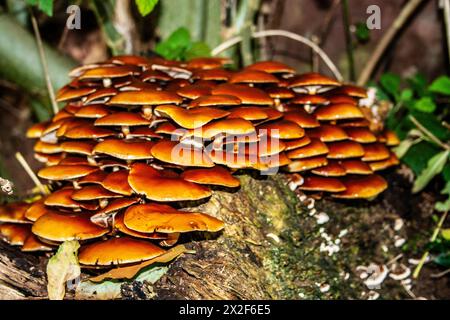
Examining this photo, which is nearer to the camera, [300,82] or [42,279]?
[42,279]

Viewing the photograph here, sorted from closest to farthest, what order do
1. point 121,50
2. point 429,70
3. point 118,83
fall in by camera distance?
point 118,83 < point 121,50 < point 429,70

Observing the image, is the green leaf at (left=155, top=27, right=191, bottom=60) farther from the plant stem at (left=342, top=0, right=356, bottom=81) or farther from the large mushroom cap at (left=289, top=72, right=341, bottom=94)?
the plant stem at (left=342, top=0, right=356, bottom=81)

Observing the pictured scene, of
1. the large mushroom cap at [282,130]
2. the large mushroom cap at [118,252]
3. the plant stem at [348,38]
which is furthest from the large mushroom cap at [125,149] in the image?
the plant stem at [348,38]

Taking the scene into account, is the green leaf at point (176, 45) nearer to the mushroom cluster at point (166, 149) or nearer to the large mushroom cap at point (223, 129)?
the mushroom cluster at point (166, 149)

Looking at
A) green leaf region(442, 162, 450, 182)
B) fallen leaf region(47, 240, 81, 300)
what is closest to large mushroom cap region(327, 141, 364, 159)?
green leaf region(442, 162, 450, 182)

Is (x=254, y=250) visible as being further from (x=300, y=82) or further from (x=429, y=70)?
(x=429, y=70)
